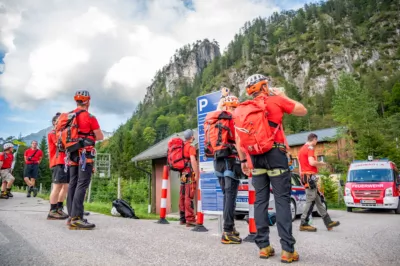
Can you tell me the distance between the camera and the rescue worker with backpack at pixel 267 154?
349cm

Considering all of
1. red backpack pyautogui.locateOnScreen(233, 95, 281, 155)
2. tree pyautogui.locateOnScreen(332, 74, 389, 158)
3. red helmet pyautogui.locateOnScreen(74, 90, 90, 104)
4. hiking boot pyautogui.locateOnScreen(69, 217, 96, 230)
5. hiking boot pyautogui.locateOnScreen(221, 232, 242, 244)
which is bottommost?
hiking boot pyautogui.locateOnScreen(221, 232, 242, 244)

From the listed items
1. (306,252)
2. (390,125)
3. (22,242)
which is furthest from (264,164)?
(390,125)

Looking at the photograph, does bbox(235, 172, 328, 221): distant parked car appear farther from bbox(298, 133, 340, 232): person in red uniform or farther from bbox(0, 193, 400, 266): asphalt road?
bbox(0, 193, 400, 266): asphalt road

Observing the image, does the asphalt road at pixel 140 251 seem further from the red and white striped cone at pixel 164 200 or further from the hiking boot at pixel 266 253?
the red and white striped cone at pixel 164 200

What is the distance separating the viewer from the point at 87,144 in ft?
17.2

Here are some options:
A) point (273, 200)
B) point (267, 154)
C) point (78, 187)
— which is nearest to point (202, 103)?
point (78, 187)

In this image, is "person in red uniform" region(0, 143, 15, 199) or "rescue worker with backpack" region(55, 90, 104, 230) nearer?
"rescue worker with backpack" region(55, 90, 104, 230)

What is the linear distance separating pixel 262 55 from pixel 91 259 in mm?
153130

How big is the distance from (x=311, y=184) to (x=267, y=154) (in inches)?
159

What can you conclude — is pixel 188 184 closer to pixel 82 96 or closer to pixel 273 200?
pixel 273 200

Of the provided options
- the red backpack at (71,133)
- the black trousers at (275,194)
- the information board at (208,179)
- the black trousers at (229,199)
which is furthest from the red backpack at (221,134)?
the red backpack at (71,133)

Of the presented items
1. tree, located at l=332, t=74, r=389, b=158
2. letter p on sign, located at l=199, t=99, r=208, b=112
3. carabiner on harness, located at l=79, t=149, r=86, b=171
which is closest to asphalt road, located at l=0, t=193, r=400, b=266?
carabiner on harness, located at l=79, t=149, r=86, b=171

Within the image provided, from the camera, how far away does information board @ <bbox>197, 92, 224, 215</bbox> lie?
6051 mm

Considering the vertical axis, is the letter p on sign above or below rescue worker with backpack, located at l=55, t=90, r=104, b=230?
above
